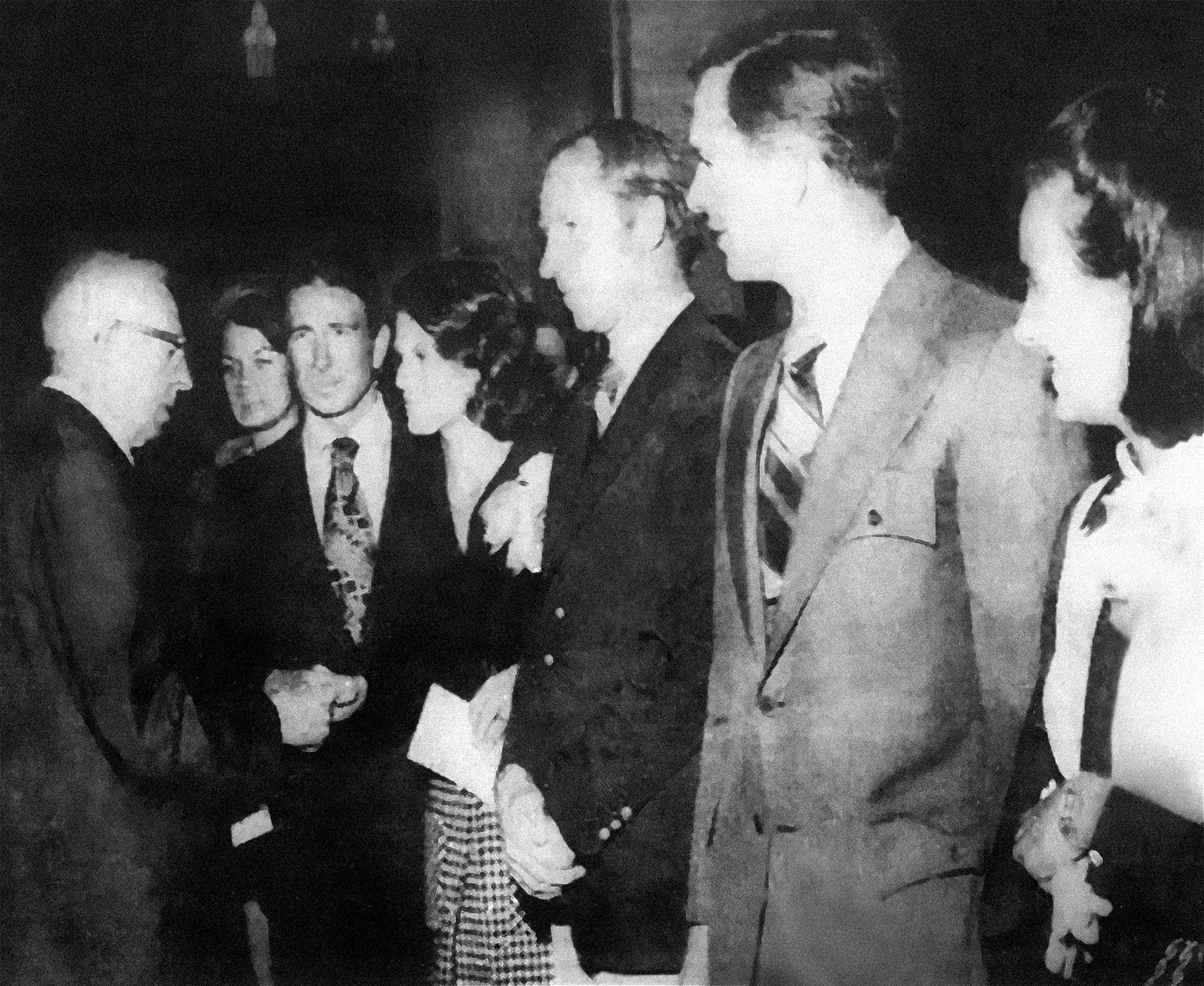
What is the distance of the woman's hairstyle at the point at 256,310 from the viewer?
285 centimetres

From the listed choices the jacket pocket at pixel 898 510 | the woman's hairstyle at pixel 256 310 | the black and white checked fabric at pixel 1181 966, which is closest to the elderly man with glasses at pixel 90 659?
the woman's hairstyle at pixel 256 310

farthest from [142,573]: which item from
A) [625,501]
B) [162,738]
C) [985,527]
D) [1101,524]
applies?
[1101,524]

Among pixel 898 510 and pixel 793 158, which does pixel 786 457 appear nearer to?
pixel 898 510

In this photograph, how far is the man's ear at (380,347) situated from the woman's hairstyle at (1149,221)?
1.55 meters

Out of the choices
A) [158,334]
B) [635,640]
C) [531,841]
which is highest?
[158,334]

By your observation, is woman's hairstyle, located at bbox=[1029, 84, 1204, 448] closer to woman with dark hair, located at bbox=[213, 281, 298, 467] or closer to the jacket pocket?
the jacket pocket

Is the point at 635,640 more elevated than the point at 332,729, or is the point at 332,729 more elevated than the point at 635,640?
the point at 635,640

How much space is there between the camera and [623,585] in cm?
277

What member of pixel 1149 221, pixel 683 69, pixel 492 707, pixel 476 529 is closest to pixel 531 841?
pixel 492 707

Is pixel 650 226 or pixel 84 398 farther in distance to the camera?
pixel 84 398

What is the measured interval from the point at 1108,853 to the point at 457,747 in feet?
5.04

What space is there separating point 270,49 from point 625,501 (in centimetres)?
139

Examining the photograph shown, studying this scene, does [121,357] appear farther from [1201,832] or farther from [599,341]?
[1201,832]

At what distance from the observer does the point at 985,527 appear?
8.96 feet
